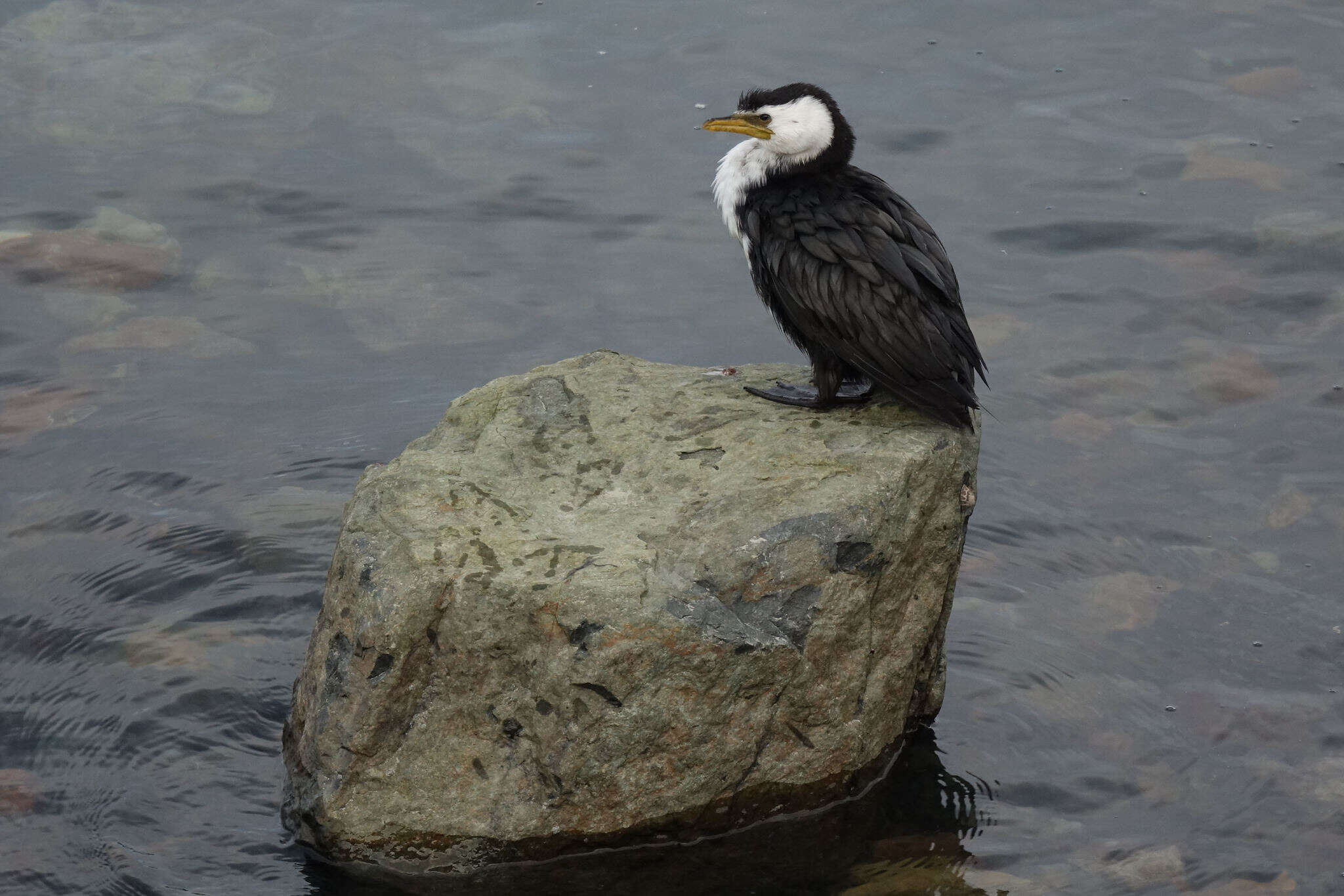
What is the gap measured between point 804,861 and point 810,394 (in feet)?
5.60

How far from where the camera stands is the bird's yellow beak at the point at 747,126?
19.0 ft

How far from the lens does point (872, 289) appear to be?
5.34 metres

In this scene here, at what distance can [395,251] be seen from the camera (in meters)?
9.45

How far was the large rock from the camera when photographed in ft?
15.4

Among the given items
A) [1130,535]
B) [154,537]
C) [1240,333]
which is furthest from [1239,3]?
[154,537]

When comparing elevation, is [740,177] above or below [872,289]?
above

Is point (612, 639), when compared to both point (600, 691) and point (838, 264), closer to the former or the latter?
point (600, 691)

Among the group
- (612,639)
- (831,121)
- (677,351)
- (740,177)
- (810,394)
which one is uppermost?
(831,121)

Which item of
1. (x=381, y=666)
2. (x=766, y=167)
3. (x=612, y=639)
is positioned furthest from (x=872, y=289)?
(x=381, y=666)

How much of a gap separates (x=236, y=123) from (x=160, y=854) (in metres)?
6.97

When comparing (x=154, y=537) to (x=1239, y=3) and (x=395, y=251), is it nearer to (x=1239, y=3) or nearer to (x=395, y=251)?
(x=395, y=251)

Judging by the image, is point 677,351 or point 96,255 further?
point 96,255

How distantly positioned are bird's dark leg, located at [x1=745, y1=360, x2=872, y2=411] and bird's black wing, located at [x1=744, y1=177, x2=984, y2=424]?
85mm

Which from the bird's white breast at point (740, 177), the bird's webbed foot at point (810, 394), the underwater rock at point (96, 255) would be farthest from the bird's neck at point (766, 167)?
the underwater rock at point (96, 255)
